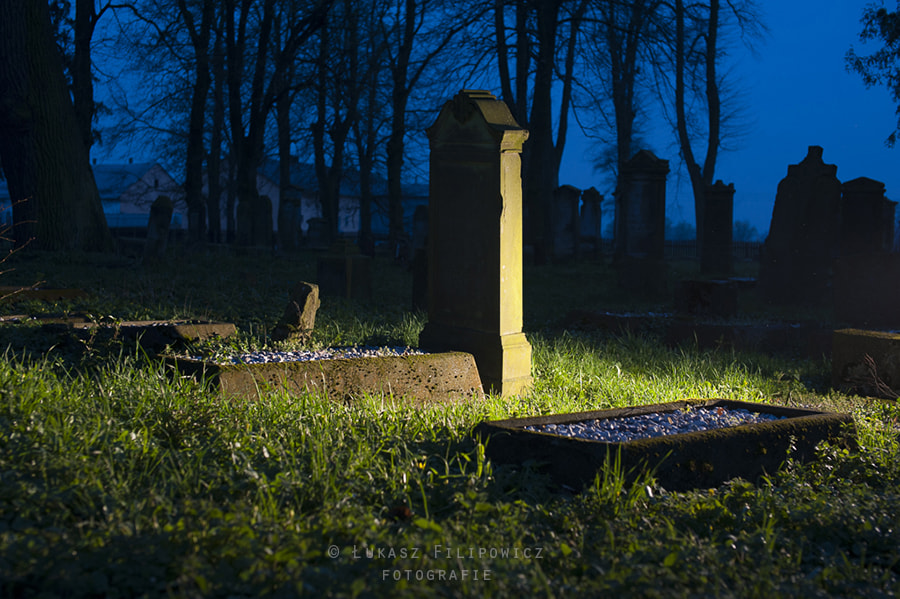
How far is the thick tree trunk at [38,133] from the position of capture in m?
12.1

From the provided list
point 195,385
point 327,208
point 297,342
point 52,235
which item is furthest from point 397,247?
point 195,385

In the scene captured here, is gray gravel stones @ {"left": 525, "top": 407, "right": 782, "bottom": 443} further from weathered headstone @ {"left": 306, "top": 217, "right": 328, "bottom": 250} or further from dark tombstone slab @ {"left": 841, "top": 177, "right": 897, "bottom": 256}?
weathered headstone @ {"left": 306, "top": 217, "right": 328, "bottom": 250}

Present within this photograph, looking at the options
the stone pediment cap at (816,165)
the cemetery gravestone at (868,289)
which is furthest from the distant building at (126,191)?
the cemetery gravestone at (868,289)

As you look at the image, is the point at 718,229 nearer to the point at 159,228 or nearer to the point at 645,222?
the point at 645,222

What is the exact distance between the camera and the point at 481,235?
22.5 ft

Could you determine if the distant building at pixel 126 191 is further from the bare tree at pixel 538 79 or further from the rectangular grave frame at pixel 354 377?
the rectangular grave frame at pixel 354 377

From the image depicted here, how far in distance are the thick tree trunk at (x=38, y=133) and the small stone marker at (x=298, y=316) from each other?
673cm

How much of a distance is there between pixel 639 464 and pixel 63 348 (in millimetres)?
4701

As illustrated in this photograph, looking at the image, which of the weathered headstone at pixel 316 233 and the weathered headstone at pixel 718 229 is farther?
the weathered headstone at pixel 316 233

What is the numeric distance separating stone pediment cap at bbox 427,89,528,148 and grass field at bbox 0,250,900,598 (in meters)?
2.29

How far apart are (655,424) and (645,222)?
1175cm

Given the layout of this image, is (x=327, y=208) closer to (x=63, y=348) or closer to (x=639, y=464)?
(x=63, y=348)

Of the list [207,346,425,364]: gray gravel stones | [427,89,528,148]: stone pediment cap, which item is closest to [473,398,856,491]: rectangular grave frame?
[207,346,425,364]: gray gravel stones

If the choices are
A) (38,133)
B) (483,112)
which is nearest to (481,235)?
(483,112)
